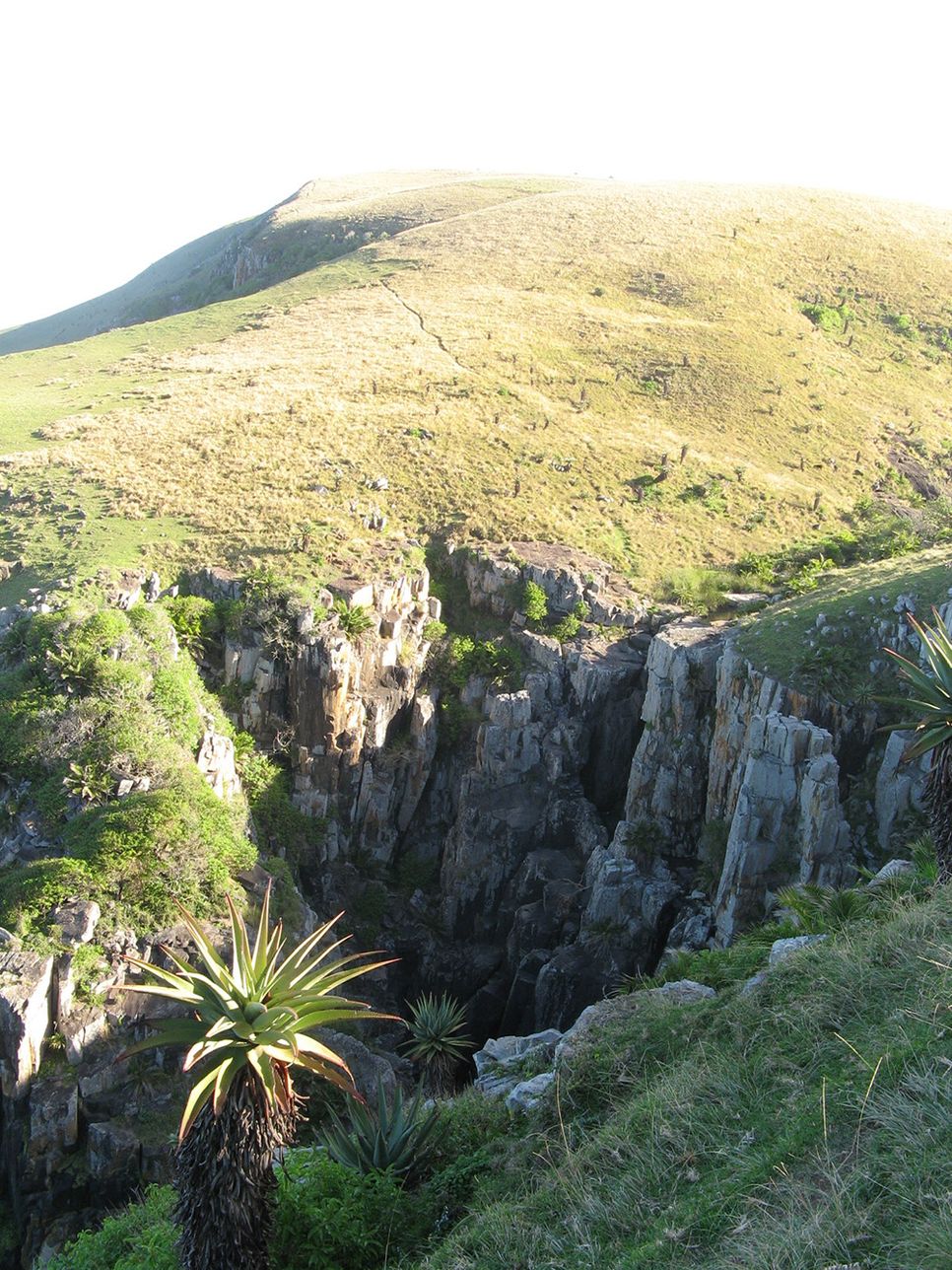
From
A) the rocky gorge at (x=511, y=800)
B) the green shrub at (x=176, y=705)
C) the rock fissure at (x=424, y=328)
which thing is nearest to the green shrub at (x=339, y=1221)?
the rocky gorge at (x=511, y=800)

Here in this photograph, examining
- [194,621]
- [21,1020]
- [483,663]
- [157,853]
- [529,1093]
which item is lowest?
[21,1020]

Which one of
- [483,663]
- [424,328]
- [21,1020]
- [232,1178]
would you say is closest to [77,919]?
[21,1020]

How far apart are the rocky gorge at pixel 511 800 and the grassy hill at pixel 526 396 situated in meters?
3.82

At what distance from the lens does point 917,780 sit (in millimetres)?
21203

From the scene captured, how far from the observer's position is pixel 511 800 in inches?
1139

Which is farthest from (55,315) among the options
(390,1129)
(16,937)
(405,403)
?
(390,1129)

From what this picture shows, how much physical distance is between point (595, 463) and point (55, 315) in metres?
111

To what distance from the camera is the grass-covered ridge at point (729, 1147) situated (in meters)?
6.46

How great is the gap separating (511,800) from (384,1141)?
18357mm

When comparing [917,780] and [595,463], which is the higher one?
[595,463]

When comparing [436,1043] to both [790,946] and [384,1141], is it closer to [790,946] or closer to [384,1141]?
[384,1141]

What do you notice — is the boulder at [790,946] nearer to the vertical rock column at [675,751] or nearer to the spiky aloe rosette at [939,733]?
the spiky aloe rosette at [939,733]

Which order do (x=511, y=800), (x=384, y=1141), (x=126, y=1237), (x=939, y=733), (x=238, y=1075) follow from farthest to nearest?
(x=511, y=800)
(x=939, y=733)
(x=126, y=1237)
(x=384, y=1141)
(x=238, y=1075)

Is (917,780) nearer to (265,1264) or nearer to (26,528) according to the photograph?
(265,1264)
